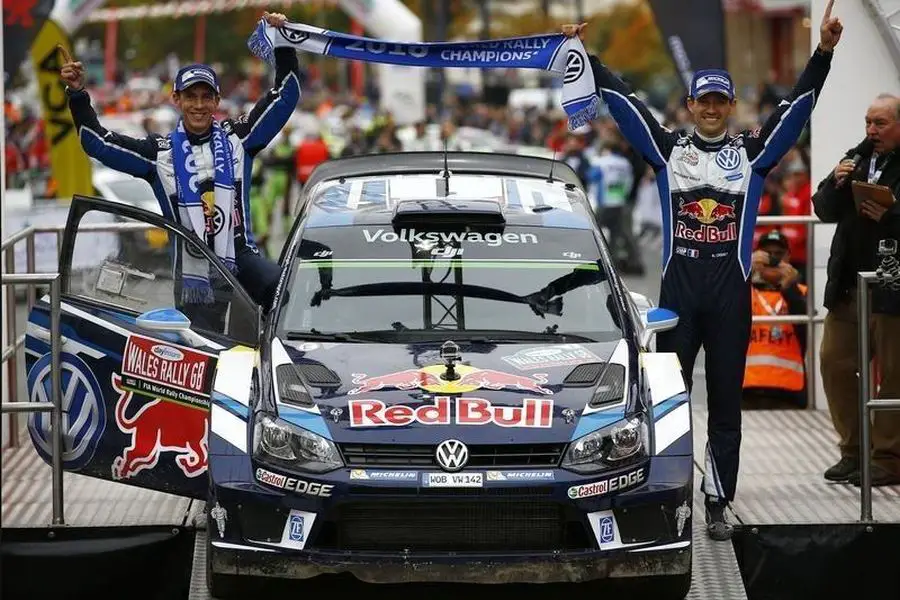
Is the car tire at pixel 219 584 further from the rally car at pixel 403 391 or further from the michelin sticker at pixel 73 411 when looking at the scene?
the michelin sticker at pixel 73 411

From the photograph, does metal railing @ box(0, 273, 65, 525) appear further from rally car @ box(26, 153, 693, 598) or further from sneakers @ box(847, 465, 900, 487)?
sneakers @ box(847, 465, 900, 487)

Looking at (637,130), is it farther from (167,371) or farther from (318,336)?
(167,371)

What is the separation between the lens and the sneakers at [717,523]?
286 inches

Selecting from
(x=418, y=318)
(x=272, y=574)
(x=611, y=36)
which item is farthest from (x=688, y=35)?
(x=611, y=36)

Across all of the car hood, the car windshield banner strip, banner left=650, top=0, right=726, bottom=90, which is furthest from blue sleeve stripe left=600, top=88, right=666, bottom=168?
banner left=650, top=0, right=726, bottom=90

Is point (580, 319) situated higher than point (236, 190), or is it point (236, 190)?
point (236, 190)

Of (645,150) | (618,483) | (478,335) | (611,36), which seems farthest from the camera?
(611,36)

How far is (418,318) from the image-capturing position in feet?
23.0

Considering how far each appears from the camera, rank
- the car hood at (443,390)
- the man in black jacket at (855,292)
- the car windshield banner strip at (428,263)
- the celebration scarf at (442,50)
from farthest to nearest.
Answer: the celebration scarf at (442,50) < the man in black jacket at (855,292) < the car windshield banner strip at (428,263) < the car hood at (443,390)

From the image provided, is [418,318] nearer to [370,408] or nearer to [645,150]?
[370,408]

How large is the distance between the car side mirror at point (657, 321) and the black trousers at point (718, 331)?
435 millimetres

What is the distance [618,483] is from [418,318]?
1282mm

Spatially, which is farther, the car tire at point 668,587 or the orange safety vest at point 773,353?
the orange safety vest at point 773,353

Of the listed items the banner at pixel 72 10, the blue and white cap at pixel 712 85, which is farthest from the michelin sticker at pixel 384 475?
the banner at pixel 72 10
